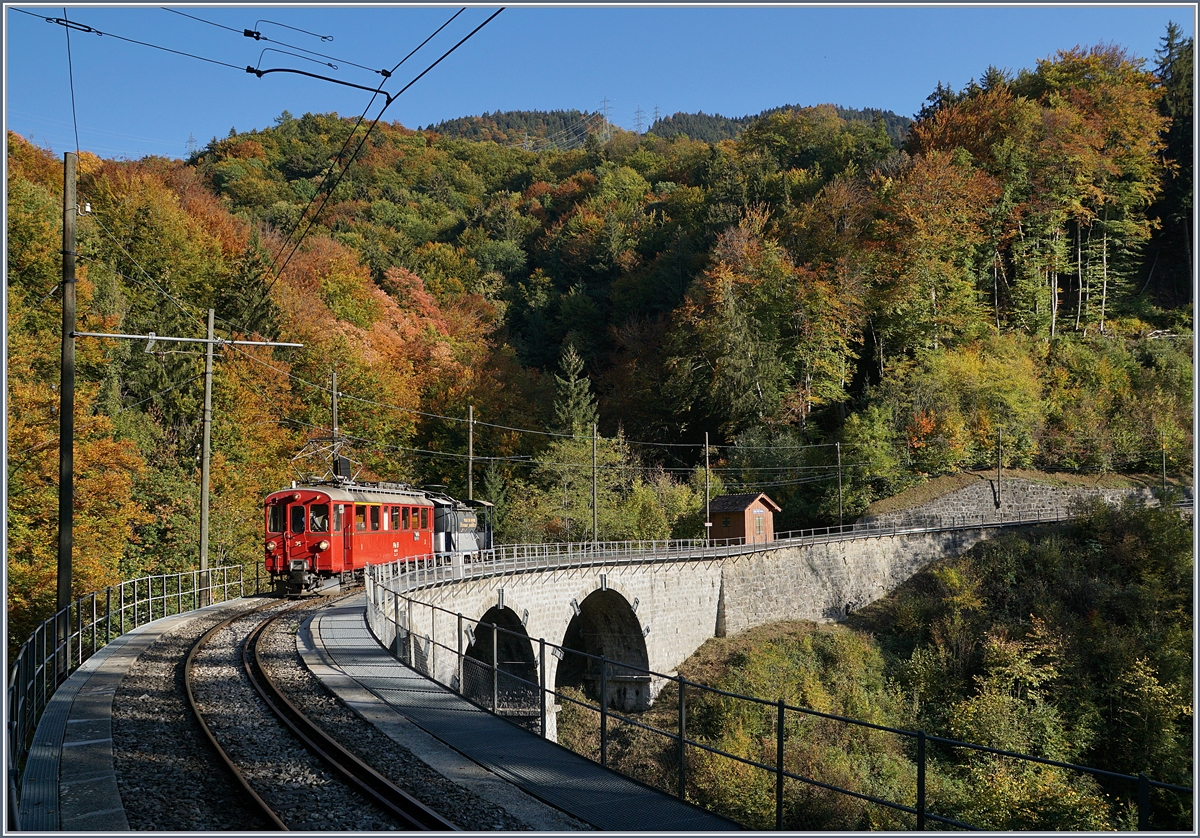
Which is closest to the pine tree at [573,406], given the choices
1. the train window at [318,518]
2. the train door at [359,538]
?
the train door at [359,538]

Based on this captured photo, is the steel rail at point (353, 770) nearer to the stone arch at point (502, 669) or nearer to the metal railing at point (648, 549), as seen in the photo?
the stone arch at point (502, 669)

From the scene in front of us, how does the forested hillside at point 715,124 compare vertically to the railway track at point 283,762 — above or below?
above

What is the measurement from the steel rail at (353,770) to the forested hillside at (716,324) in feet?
83.9

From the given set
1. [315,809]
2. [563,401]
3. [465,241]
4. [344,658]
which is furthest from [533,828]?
[465,241]

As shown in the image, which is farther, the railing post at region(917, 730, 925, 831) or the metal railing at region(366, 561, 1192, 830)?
the metal railing at region(366, 561, 1192, 830)

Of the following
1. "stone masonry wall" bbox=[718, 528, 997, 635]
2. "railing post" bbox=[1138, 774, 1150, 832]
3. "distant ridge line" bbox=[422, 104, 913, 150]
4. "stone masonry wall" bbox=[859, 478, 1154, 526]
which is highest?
"distant ridge line" bbox=[422, 104, 913, 150]

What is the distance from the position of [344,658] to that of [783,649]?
27560mm

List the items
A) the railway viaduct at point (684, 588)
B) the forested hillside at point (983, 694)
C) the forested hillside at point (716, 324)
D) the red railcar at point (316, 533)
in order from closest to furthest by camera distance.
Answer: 1. the forested hillside at point (983, 694)
2. the red railcar at point (316, 533)
3. the railway viaduct at point (684, 588)
4. the forested hillside at point (716, 324)

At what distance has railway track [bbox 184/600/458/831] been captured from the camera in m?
7.36

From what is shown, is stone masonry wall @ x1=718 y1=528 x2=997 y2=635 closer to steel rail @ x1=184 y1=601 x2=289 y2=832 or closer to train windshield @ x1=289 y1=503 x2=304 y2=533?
train windshield @ x1=289 y1=503 x2=304 y2=533

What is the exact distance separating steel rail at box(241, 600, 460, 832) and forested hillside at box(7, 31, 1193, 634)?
2559 centimetres

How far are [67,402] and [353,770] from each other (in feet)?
29.9

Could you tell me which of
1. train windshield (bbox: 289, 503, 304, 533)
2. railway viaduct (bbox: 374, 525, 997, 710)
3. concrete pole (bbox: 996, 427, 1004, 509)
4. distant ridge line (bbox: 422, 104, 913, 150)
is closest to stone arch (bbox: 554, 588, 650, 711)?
railway viaduct (bbox: 374, 525, 997, 710)

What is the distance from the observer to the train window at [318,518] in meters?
23.9
